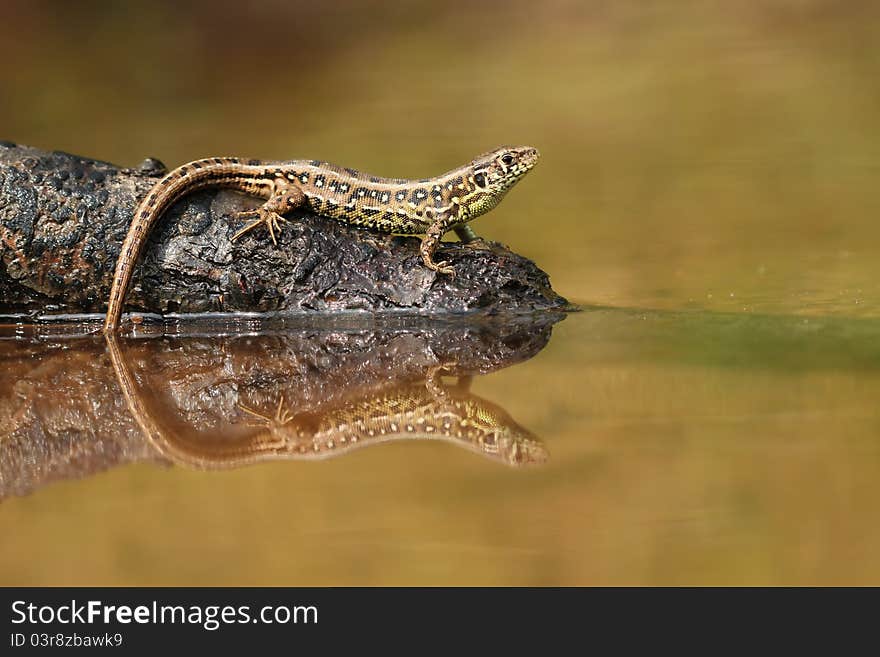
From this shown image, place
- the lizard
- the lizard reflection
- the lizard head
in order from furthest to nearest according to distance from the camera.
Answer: the lizard head → the lizard → the lizard reflection

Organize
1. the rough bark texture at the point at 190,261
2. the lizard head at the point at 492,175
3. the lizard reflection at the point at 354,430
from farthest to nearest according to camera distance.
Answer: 1. the lizard head at the point at 492,175
2. the rough bark texture at the point at 190,261
3. the lizard reflection at the point at 354,430

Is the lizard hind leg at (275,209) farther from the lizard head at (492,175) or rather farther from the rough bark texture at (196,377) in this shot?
the lizard head at (492,175)

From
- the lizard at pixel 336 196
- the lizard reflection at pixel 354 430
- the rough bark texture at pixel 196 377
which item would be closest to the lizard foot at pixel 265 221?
the lizard at pixel 336 196

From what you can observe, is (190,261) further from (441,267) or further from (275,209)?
(441,267)

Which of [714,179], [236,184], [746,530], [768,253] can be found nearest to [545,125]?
[714,179]


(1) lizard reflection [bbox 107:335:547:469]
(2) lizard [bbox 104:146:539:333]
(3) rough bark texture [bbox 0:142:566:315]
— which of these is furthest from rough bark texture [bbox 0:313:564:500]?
(2) lizard [bbox 104:146:539:333]

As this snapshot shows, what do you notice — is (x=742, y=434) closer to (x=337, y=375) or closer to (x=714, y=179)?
(x=337, y=375)

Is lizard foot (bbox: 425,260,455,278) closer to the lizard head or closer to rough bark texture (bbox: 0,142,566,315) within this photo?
rough bark texture (bbox: 0,142,566,315)
